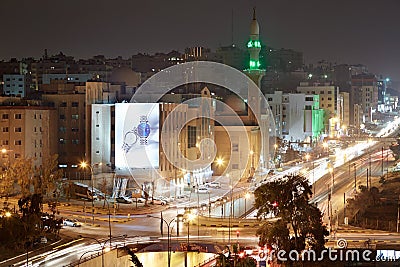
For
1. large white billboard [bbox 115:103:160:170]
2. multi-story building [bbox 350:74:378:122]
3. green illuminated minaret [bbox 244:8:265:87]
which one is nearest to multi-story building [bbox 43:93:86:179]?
large white billboard [bbox 115:103:160:170]

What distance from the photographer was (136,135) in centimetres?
2402

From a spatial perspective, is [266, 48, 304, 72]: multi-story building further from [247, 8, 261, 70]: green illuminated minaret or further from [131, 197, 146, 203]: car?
[131, 197, 146, 203]: car

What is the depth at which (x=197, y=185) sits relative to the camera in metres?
26.1

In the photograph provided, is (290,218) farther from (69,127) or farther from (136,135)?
(69,127)

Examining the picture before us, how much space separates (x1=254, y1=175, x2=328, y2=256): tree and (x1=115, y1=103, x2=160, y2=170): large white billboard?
976cm

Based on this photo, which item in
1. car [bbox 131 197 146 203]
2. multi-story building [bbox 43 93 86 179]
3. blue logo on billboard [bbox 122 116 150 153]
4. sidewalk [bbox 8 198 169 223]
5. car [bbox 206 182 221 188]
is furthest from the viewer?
car [bbox 206 182 221 188]

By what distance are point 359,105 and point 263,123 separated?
3581cm

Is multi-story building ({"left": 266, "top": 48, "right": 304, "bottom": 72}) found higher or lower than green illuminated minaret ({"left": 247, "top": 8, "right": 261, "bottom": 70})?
higher

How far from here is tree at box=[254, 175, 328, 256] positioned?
13682 millimetres

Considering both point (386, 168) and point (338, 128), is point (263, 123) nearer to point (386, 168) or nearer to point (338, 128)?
point (386, 168)

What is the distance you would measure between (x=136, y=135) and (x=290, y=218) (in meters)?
10.8

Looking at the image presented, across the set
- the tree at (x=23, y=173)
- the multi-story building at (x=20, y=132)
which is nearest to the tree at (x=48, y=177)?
the tree at (x=23, y=173)

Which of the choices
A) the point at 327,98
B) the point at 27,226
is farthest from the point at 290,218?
the point at 327,98

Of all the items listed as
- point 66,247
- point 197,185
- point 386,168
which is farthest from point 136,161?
point 386,168
